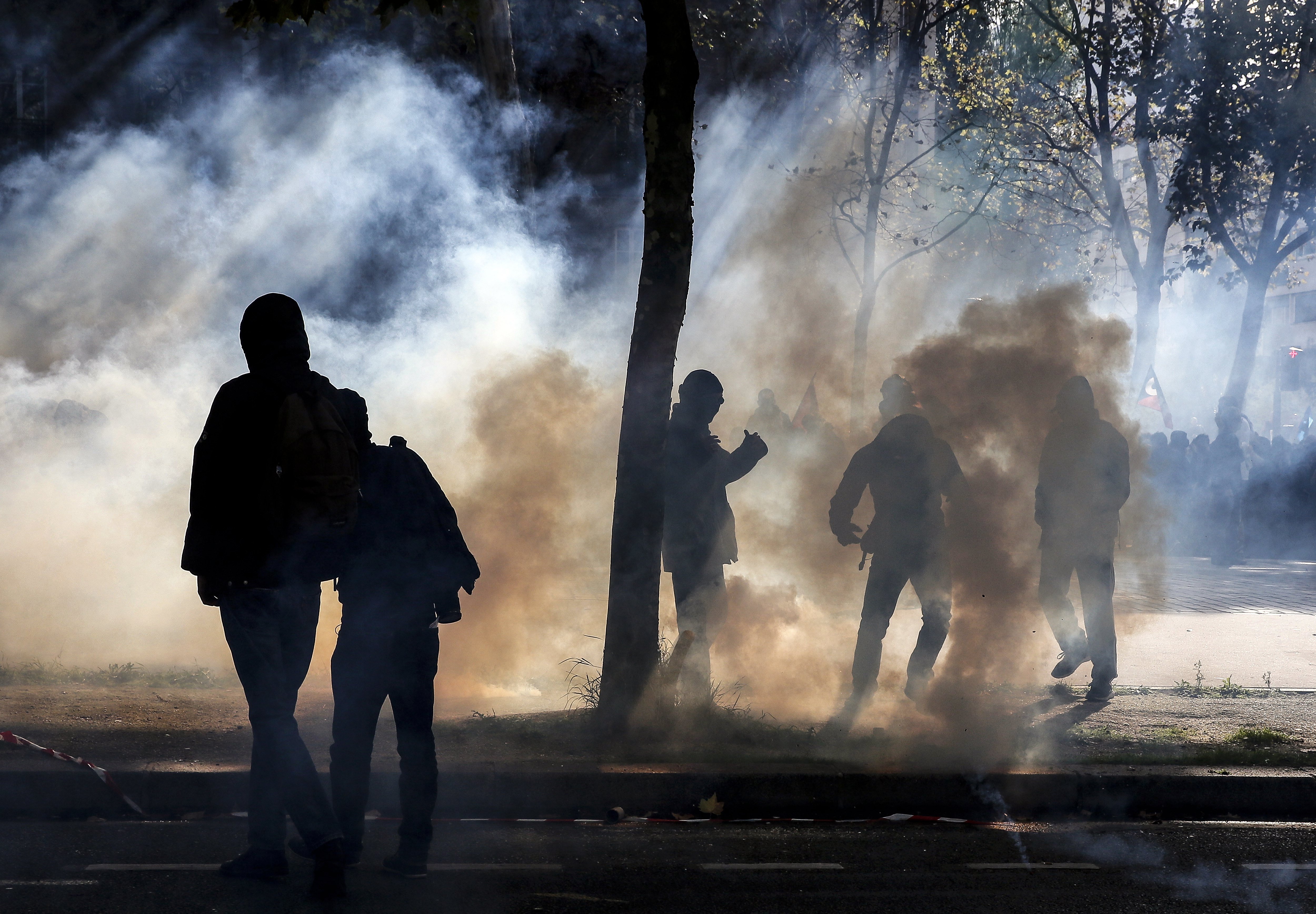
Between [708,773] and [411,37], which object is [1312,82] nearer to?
[411,37]

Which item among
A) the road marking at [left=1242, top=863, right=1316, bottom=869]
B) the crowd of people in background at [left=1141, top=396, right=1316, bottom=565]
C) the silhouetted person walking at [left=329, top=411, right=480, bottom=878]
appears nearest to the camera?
the silhouetted person walking at [left=329, top=411, right=480, bottom=878]

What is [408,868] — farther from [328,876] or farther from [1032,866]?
[1032,866]

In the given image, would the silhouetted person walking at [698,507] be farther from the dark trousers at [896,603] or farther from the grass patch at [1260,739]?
the grass patch at [1260,739]

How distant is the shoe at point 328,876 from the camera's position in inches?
135

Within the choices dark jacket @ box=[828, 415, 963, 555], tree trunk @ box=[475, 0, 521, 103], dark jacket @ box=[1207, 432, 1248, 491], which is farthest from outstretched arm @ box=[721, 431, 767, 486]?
dark jacket @ box=[1207, 432, 1248, 491]

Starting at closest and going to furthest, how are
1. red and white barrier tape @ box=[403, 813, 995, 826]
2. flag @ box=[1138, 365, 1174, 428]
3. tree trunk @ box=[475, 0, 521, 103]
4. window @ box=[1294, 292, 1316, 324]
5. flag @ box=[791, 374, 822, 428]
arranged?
red and white barrier tape @ box=[403, 813, 995, 826], flag @ box=[791, 374, 822, 428], tree trunk @ box=[475, 0, 521, 103], flag @ box=[1138, 365, 1174, 428], window @ box=[1294, 292, 1316, 324]

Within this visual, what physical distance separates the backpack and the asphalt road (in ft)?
3.47

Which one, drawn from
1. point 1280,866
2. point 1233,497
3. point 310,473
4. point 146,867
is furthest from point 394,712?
point 1233,497

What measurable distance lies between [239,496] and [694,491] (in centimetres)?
291

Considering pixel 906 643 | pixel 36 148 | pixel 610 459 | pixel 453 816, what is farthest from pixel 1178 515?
pixel 36 148

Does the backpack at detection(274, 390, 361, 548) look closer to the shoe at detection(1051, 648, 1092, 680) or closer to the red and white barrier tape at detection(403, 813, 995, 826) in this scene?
the red and white barrier tape at detection(403, 813, 995, 826)

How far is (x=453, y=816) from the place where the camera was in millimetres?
4492

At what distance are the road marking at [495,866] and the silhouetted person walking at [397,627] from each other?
0.43 ft

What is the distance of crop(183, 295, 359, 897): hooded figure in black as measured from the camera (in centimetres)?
339
